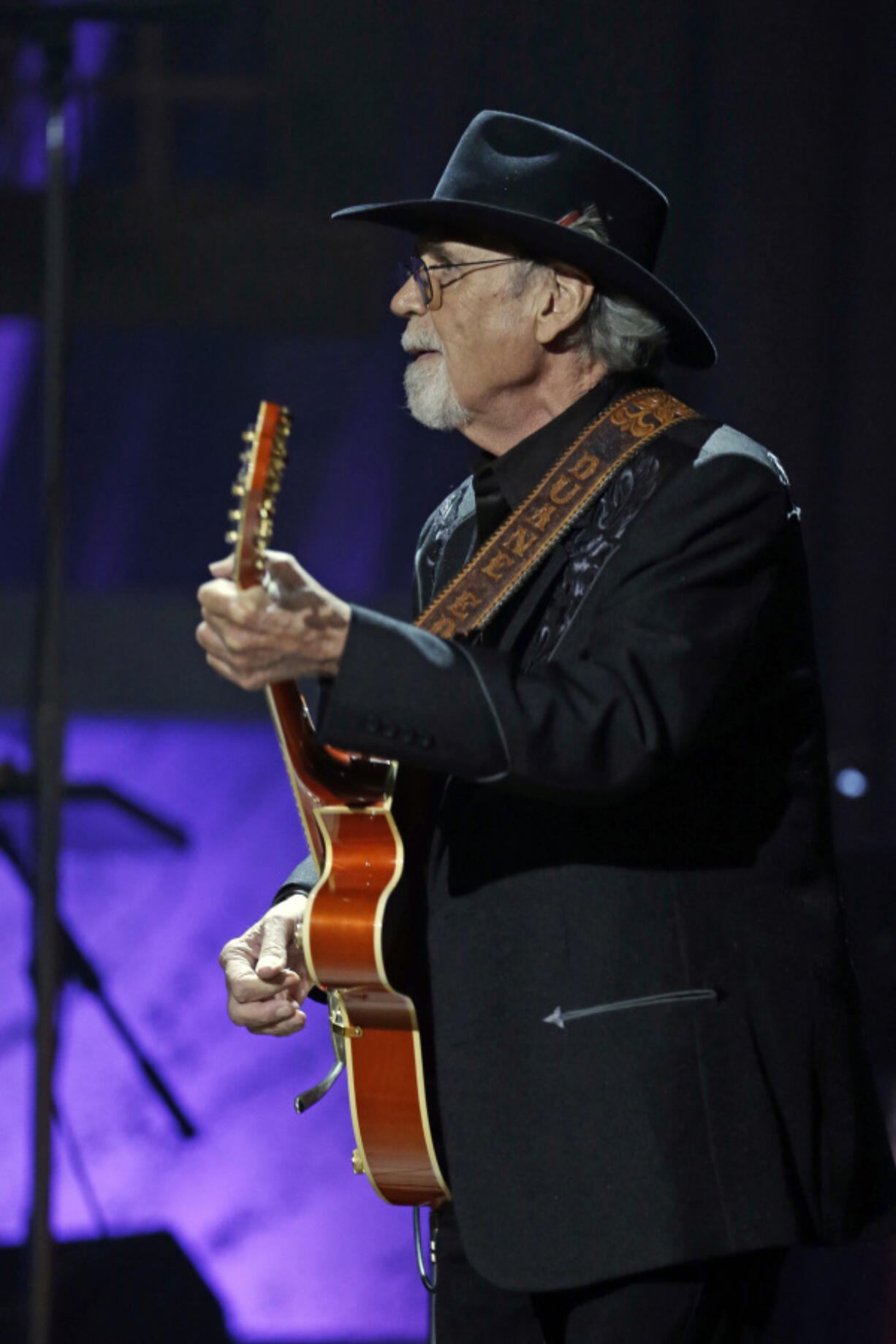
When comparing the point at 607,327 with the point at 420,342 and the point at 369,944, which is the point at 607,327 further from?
the point at 369,944

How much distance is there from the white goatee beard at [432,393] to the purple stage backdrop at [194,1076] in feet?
5.23

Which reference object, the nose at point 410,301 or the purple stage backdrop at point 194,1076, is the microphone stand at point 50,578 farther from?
the nose at point 410,301

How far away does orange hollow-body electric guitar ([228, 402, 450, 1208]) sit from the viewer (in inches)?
61.9

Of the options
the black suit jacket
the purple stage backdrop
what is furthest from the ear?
the purple stage backdrop

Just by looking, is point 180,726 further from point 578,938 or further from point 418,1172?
point 578,938

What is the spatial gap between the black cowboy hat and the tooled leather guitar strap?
175mm

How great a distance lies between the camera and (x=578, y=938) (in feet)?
4.69

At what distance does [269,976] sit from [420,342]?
2.53ft

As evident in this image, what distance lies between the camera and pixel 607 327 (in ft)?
5.64

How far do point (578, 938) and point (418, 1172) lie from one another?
41cm

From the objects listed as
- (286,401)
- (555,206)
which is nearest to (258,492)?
(555,206)

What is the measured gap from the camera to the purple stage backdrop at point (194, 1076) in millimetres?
2988

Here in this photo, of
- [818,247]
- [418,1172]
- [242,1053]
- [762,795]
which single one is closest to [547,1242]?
[418,1172]

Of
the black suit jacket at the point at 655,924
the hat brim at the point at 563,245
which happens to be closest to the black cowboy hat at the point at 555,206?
the hat brim at the point at 563,245
